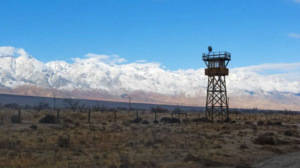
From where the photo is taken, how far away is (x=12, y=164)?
15.1m

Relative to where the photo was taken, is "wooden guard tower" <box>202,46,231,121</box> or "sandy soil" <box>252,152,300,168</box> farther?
"wooden guard tower" <box>202,46,231,121</box>

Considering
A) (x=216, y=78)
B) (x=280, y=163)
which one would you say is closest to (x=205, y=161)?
(x=280, y=163)

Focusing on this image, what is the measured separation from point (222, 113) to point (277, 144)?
94.5 ft

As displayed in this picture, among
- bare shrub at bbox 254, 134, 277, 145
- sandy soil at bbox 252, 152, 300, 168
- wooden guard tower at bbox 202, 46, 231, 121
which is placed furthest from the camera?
wooden guard tower at bbox 202, 46, 231, 121

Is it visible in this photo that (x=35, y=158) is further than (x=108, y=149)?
No

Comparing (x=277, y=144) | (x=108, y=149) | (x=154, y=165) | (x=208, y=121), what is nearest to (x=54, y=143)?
(x=108, y=149)

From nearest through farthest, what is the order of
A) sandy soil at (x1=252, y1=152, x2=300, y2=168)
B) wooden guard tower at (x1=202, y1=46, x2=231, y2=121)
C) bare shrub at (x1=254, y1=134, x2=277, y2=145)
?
sandy soil at (x1=252, y1=152, x2=300, y2=168)
bare shrub at (x1=254, y1=134, x2=277, y2=145)
wooden guard tower at (x1=202, y1=46, x2=231, y2=121)

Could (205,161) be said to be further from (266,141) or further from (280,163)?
(266,141)

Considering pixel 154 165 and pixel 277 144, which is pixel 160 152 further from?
pixel 277 144

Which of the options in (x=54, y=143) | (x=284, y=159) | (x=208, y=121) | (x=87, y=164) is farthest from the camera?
(x=208, y=121)

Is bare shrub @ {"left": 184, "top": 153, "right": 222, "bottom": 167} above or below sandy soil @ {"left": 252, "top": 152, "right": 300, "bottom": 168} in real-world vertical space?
above

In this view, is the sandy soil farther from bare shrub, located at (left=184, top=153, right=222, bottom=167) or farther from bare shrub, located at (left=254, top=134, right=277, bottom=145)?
bare shrub, located at (left=254, top=134, right=277, bottom=145)

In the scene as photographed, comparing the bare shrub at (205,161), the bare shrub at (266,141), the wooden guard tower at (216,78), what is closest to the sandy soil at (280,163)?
the bare shrub at (205,161)

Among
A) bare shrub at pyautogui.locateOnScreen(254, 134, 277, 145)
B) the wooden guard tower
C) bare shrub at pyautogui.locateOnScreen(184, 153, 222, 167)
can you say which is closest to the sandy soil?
bare shrub at pyautogui.locateOnScreen(184, 153, 222, 167)
